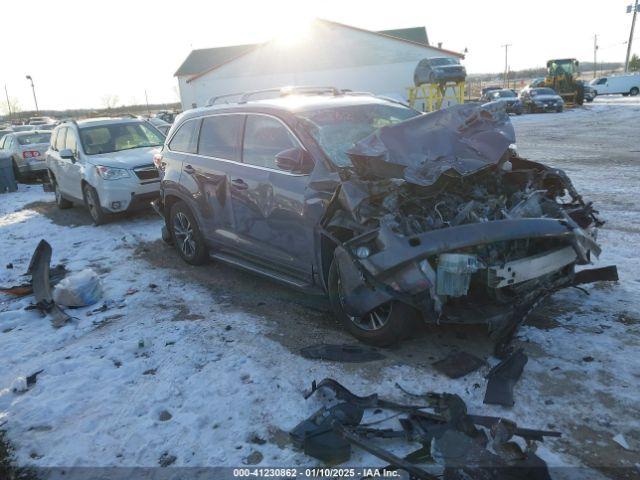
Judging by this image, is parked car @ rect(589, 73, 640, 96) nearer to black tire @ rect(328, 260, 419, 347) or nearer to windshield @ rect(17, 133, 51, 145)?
windshield @ rect(17, 133, 51, 145)

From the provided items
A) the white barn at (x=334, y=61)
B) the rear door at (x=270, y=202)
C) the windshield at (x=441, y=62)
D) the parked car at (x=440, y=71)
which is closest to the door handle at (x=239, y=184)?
the rear door at (x=270, y=202)

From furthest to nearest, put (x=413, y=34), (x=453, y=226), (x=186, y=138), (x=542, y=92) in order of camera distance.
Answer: (x=413, y=34) → (x=542, y=92) → (x=186, y=138) → (x=453, y=226)

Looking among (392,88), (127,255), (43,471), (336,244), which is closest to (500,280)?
(336,244)

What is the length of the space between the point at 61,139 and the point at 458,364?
31.5ft

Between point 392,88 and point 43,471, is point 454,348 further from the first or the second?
point 392,88

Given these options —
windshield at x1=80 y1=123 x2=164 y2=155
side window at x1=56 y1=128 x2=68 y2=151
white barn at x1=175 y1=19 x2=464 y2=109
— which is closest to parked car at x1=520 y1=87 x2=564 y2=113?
white barn at x1=175 y1=19 x2=464 y2=109

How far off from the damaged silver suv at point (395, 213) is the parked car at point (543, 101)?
2764 centimetres

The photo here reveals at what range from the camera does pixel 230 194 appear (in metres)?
5.21

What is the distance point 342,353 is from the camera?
3900 millimetres

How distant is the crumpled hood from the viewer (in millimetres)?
3902

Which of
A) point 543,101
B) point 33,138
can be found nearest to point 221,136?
point 33,138

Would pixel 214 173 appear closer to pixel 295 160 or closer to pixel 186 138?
pixel 186 138

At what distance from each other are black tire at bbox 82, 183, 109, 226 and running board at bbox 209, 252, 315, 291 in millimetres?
3846

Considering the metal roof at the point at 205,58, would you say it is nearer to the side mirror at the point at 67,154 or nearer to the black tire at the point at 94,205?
the side mirror at the point at 67,154
